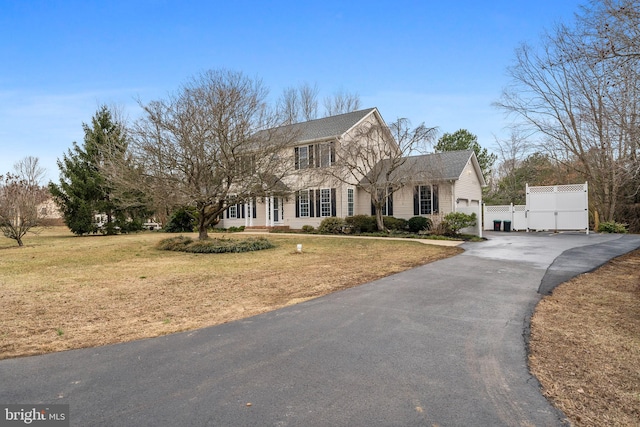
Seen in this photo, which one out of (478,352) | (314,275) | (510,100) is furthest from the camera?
(510,100)

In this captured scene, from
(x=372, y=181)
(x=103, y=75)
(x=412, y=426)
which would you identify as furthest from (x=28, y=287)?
(x=372, y=181)

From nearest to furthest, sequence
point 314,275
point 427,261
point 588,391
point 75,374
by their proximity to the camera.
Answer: point 588,391
point 75,374
point 314,275
point 427,261

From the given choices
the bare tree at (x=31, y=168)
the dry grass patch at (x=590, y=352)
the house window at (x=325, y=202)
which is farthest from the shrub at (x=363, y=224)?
the bare tree at (x=31, y=168)

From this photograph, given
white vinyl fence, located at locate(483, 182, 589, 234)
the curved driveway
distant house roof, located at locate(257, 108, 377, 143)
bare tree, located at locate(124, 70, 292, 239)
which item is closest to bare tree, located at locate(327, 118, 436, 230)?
distant house roof, located at locate(257, 108, 377, 143)

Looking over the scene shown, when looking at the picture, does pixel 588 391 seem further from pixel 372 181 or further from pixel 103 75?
pixel 103 75

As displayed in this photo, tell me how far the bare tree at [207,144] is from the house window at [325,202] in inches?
357

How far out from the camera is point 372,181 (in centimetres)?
2000

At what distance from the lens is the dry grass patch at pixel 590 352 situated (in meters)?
2.86

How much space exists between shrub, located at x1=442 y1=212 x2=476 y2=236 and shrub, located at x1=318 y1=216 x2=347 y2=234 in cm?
581

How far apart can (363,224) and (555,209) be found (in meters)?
11.6

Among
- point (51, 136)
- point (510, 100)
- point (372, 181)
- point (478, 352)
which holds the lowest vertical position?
point (478, 352)

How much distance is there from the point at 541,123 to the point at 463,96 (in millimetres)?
8324

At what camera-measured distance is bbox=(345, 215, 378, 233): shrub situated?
68.5 ft

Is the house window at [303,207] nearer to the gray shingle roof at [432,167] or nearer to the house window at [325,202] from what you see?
the house window at [325,202]
